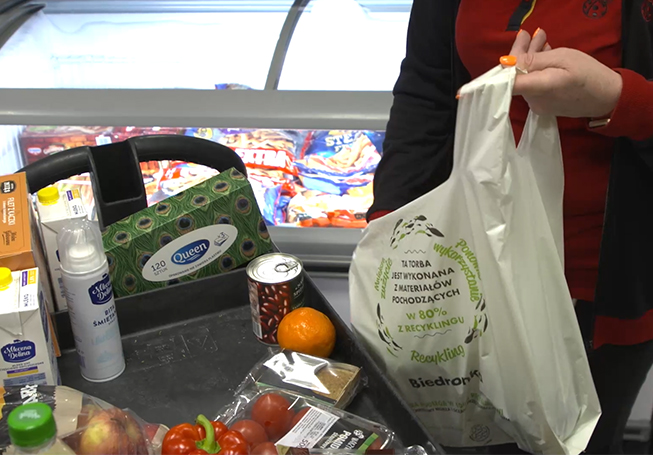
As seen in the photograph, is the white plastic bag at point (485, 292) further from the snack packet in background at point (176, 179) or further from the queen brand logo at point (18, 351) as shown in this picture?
the snack packet in background at point (176, 179)

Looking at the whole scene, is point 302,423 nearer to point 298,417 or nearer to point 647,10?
point 298,417

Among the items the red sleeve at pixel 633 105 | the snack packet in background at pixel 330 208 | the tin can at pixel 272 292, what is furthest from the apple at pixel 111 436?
the snack packet in background at pixel 330 208

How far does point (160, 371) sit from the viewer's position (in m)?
1.11

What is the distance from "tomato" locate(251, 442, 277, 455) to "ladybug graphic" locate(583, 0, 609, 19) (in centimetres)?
82

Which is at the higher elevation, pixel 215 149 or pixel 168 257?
pixel 215 149

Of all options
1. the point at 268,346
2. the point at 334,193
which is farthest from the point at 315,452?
the point at 334,193

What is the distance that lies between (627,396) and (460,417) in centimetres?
48

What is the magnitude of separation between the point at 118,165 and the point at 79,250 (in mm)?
317

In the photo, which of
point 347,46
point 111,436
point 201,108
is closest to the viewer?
point 111,436

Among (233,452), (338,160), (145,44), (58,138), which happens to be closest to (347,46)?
(338,160)

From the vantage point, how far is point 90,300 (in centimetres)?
101

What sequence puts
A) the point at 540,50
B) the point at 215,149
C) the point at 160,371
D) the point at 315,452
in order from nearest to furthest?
the point at 315,452
the point at 540,50
the point at 160,371
the point at 215,149

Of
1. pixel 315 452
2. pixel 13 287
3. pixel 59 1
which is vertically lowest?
pixel 315 452

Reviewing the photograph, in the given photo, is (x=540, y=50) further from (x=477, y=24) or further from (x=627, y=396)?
(x=627, y=396)
